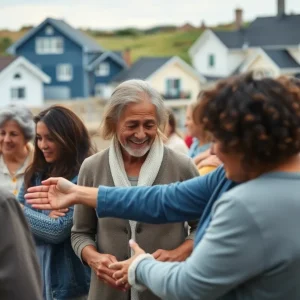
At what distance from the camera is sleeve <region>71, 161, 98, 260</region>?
12.6 feet

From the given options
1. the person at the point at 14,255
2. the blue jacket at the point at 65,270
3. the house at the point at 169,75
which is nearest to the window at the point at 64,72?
the house at the point at 169,75

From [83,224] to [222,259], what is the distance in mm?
1670

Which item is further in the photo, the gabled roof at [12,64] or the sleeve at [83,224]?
the gabled roof at [12,64]

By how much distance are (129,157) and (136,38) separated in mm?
72489

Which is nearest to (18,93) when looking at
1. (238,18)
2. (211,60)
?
(211,60)

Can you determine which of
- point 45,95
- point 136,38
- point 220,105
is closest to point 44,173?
point 220,105

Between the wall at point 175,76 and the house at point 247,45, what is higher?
the house at point 247,45

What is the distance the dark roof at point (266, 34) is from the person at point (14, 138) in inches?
1880

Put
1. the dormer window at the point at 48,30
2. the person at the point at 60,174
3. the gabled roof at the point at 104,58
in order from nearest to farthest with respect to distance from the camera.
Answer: the person at the point at 60,174 < the gabled roof at the point at 104,58 < the dormer window at the point at 48,30

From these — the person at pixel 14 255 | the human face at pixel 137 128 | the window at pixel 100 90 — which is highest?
the human face at pixel 137 128

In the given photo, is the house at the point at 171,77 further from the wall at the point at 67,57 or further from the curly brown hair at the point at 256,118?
the curly brown hair at the point at 256,118

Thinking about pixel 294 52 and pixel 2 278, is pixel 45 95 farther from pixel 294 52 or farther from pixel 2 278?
pixel 2 278

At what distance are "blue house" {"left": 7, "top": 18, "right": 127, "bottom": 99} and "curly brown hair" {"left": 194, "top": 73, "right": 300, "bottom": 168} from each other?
1918 inches

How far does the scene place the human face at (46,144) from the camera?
4371 millimetres
